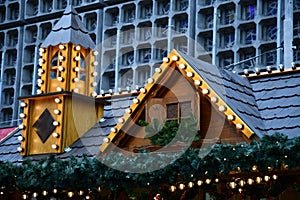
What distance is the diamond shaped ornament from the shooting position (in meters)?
15.8

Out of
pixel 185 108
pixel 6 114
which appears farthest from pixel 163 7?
pixel 185 108

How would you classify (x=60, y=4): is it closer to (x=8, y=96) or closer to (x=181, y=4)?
(x=8, y=96)

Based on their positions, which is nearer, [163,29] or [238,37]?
[238,37]

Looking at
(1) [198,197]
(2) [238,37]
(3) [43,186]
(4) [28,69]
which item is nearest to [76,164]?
(3) [43,186]

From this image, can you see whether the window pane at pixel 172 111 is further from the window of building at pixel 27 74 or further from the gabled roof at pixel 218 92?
the window of building at pixel 27 74

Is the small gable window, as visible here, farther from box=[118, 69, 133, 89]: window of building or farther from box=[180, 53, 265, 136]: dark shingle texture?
box=[118, 69, 133, 89]: window of building

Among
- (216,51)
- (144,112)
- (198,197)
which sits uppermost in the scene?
(216,51)

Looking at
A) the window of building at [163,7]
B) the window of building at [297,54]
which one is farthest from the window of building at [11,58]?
the window of building at [297,54]

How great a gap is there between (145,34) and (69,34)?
22845 millimetres

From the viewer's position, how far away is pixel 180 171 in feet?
38.8

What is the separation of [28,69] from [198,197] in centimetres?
3142

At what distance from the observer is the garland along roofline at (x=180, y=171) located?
36.2 ft

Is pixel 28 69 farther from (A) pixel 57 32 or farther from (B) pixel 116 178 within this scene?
(B) pixel 116 178

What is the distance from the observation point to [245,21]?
35156 mm
